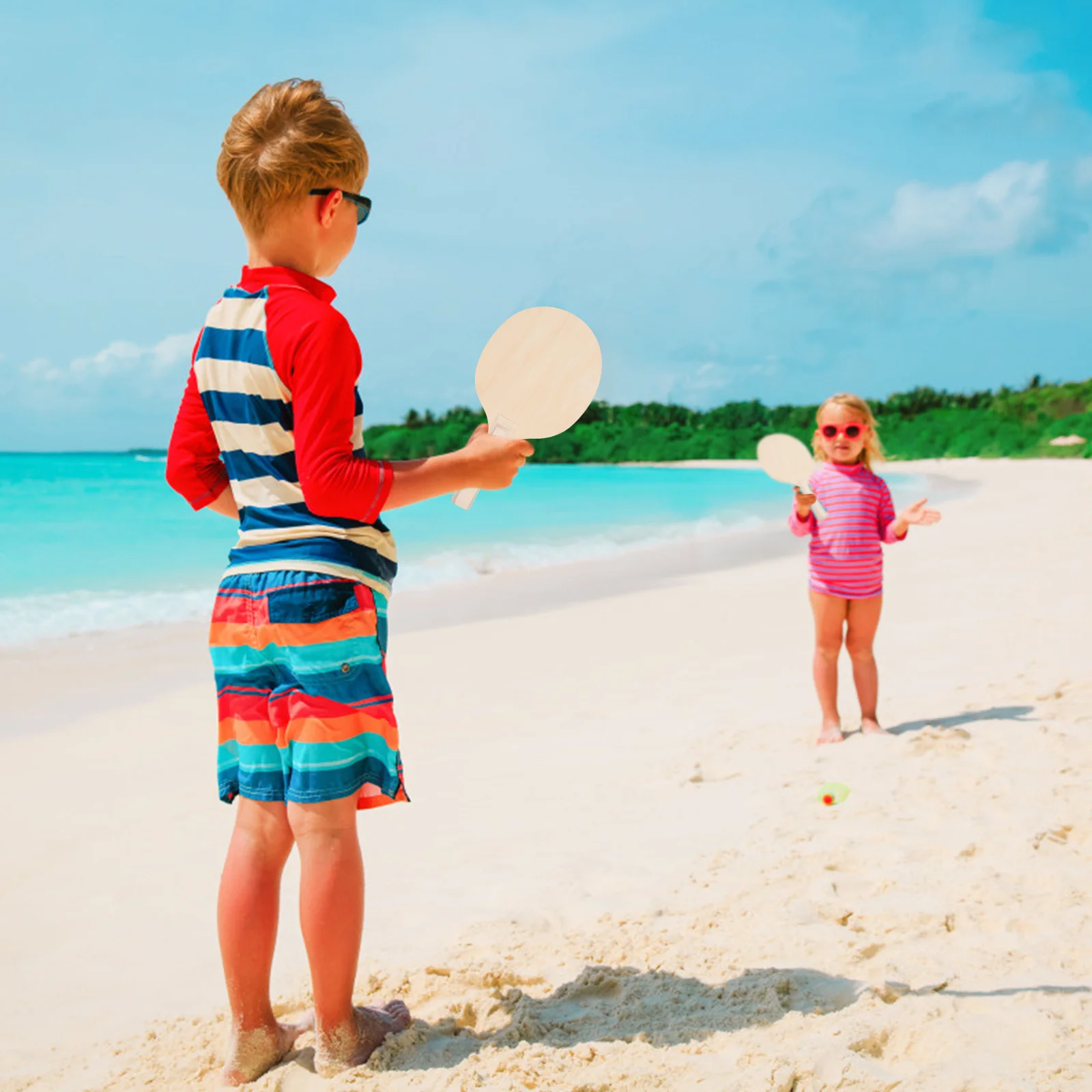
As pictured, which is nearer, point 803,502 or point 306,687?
point 306,687

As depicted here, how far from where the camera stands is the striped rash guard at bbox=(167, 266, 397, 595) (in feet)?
5.28

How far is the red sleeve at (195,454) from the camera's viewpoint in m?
1.88

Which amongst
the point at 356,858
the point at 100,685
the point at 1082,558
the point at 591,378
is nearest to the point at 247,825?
the point at 356,858

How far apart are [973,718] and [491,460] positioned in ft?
10.1

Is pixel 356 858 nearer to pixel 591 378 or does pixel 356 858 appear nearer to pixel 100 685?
pixel 591 378

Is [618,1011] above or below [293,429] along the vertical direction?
below

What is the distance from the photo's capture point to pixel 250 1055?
1860 mm

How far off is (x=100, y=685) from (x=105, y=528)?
15.1 meters

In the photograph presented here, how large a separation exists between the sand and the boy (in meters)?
0.36

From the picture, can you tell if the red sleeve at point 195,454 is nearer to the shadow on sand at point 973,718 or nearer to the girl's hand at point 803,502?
the girl's hand at point 803,502

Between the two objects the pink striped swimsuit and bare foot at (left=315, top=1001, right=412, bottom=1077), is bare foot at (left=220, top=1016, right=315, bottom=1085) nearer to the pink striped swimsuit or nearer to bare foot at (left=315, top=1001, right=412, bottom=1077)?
bare foot at (left=315, top=1001, right=412, bottom=1077)

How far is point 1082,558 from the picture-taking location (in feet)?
27.3

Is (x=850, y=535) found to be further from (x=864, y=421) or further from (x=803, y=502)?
(x=864, y=421)

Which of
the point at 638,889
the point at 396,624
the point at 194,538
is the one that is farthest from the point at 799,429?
the point at 638,889
